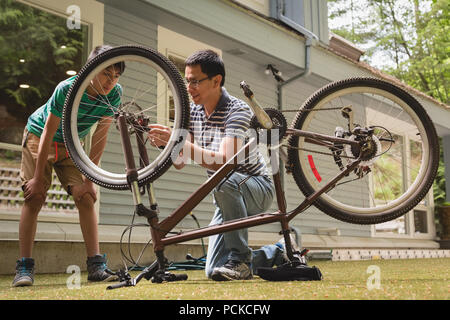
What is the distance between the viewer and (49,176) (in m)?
2.80

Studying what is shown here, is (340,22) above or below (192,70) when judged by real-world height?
above

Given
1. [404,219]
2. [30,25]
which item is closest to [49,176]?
[30,25]

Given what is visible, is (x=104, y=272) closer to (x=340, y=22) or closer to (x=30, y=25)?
(x=30, y=25)

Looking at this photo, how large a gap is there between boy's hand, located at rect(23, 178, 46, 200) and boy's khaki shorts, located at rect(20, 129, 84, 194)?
75 millimetres

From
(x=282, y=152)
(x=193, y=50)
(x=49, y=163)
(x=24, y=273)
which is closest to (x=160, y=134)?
(x=282, y=152)

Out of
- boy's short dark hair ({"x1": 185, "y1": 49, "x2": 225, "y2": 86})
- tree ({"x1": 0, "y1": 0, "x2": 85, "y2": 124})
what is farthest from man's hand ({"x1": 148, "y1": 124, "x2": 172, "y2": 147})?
tree ({"x1": 0, "y1": 0, "x2": 85, "y2": 124})

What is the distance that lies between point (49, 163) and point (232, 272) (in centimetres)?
116

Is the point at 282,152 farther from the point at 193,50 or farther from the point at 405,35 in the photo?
the point at 405,35

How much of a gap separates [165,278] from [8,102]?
428 cm

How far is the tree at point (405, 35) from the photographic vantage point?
16.6m

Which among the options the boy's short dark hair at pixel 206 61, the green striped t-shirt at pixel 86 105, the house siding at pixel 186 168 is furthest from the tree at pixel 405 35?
the green striped t-shirt at pixel 86 105

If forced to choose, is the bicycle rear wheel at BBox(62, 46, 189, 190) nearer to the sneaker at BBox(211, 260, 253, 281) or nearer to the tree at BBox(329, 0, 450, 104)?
the sneaker at BBox(211, 260, 253, 281)

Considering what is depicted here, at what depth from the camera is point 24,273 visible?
2.53 meters
